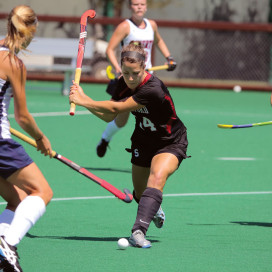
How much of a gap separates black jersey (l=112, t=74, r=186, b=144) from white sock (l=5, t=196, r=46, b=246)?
52.7 inches

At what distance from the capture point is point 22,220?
472 centimetres

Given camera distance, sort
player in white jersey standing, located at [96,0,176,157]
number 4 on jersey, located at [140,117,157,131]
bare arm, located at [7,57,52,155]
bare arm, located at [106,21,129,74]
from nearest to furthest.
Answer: bare arm, located at [7,57,52,155]
number 4 on jersey, located at [140,117,157,131]
player in white jersey standing, located at [96,0,176,157]
bare arm, located at [106,21,129,74]

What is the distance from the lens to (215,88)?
19.0m

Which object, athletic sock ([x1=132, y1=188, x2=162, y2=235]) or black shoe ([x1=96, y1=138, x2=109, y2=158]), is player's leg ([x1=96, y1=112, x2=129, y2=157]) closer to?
black shoe ([x1=96, y1=138, x2=109, y2=158])

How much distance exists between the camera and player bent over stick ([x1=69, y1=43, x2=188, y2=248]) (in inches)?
224

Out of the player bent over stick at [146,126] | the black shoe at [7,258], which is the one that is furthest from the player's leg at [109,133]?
the black shoe at [7,258]

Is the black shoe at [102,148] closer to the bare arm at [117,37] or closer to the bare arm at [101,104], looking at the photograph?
the bare arm at [117,37]

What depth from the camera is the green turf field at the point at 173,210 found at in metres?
5.36

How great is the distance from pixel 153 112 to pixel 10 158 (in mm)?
1478

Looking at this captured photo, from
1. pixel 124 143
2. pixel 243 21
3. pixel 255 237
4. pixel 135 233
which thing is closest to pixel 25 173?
pixel 135 233

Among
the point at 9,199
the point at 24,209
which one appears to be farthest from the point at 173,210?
the point at 24,209

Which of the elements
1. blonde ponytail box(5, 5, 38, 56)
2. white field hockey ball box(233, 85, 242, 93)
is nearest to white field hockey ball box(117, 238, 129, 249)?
blonde ponytail box(5, 5, 38, 56)

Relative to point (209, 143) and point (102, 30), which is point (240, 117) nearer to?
point (209, 143)

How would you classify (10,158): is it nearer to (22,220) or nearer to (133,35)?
(22,220)
